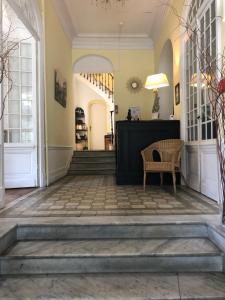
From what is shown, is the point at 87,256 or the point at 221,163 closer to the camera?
the point at 87,256

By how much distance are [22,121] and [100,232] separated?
3.09m

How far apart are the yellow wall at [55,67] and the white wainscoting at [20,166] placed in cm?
52

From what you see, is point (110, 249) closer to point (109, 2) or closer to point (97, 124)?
point (109, 2)

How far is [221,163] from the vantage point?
8.28ft

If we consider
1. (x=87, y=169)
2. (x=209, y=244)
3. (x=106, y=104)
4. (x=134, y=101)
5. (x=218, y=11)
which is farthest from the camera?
(x=106, y=104)

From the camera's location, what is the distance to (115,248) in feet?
7.94

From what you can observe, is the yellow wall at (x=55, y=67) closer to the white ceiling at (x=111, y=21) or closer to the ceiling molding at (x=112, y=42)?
the white ceiling at (x=111, y=21)

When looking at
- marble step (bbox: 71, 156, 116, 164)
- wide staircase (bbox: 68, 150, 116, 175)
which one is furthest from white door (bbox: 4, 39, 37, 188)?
marble step (bbox: 71, 156, 116, 164)

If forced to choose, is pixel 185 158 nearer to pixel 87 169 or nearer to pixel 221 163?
pixel 221 163

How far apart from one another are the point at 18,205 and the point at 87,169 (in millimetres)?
4288

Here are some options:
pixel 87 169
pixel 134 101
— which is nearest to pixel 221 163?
pixel 87 169

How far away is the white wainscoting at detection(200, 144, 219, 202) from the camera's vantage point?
3.66 meters

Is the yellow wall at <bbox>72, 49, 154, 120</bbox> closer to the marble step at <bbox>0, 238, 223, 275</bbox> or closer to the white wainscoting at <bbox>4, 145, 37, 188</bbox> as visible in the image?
the white wainscoting at <bbox>4, 145, 37, 188</bbox>

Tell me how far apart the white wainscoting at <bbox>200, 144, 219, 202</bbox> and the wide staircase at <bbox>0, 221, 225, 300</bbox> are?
1.18 m
